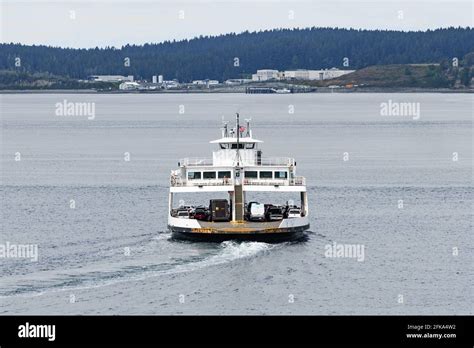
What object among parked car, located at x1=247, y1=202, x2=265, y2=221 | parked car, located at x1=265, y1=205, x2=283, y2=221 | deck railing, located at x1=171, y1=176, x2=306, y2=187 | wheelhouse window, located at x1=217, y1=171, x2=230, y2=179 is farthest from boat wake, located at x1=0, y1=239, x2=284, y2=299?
wheelhouse window, located at x1=217, y1=171, x2=230, y2=179

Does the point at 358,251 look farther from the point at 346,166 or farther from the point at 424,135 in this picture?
the point at 424,135

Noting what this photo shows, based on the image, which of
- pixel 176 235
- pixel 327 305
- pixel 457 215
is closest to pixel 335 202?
pixel 457 215

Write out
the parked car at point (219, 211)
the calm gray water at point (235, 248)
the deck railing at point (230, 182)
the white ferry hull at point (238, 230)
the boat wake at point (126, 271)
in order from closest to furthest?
the calm gray water at point (235, 248)
the boat wake at point (126, 271)
the white ferry hull at point (238, 230)
the parked car at point (219, 211)
the deck railing at point (230, 182)

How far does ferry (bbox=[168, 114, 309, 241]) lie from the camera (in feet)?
227

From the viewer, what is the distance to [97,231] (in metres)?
72.9

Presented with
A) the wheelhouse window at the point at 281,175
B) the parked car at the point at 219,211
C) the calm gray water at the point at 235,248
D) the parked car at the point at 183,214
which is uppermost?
the wheelhouse window at the point at 281,175

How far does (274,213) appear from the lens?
73.1 metres

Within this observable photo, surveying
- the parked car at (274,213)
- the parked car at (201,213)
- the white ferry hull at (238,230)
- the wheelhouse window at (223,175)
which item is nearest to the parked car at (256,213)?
the parked car at (274,213)

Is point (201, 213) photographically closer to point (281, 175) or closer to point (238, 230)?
point (238, 230)

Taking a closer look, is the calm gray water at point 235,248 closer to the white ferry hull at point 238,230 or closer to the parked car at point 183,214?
the white ferry hull at point 238,230

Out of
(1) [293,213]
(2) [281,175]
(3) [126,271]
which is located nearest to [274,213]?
(1) [293,213]

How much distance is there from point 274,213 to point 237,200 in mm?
2465

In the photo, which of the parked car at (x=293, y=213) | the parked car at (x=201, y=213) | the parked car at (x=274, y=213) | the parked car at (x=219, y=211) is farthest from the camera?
the parked car at (x=293, y=213)

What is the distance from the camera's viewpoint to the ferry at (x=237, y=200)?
2726 inches
